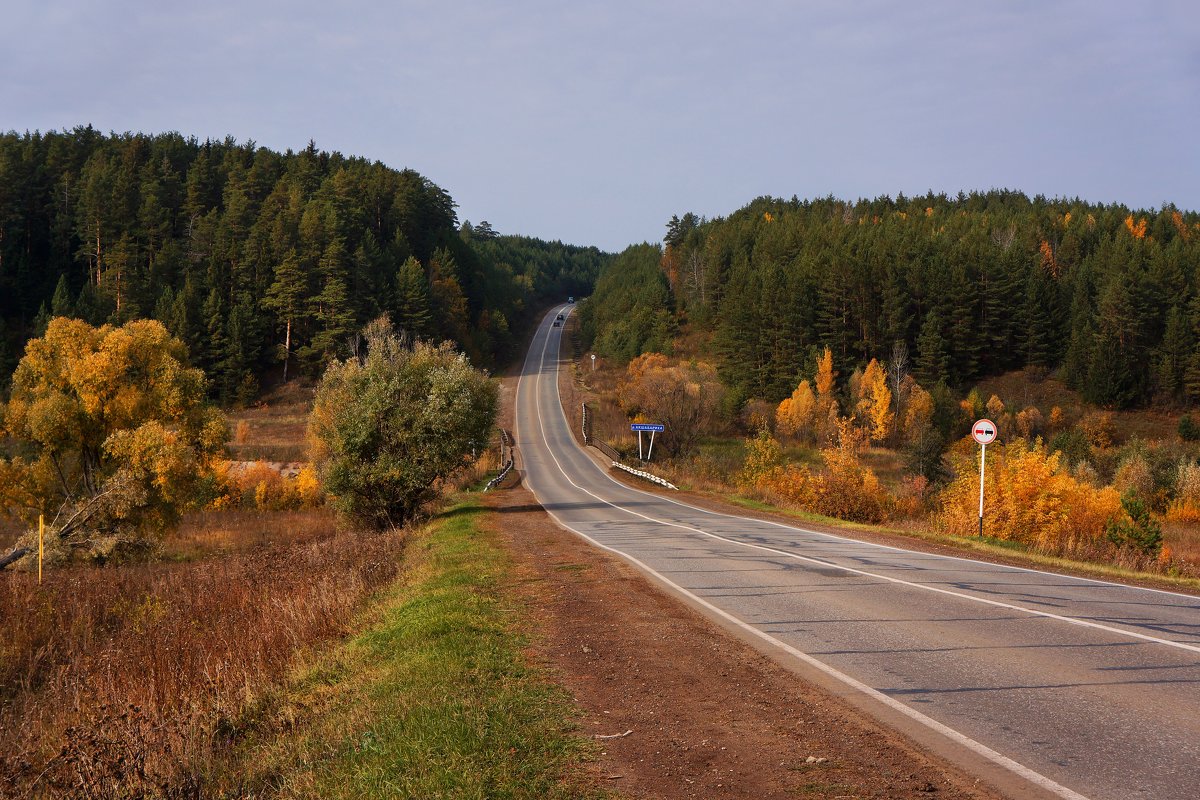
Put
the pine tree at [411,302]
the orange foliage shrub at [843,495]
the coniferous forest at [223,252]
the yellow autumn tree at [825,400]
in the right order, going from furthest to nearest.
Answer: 1. the pine tree at [411,302]
2. the coniferous forest at [223,252]
3. the yellow autumn tree at [825,400]
4. the orange foliage shrub at [843,495]

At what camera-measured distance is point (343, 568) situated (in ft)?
60.3

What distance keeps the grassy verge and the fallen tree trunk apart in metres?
16.9

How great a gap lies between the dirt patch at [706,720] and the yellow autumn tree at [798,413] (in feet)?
213

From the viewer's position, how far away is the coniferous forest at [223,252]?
267 feet

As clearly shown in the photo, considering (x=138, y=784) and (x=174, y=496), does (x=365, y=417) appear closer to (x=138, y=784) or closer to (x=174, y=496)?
(x=174, y=496)

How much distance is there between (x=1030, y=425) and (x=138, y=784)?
77490 millimetres

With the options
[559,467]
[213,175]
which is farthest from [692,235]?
[559,467]

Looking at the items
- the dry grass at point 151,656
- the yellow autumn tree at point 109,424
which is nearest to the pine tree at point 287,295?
the yellow autumn tree at point 109,424

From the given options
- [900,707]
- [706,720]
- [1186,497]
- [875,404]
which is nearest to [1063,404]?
[875,404]

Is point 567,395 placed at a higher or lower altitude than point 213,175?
lower

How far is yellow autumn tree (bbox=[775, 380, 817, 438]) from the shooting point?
246ft

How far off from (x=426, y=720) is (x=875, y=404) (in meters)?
71.8

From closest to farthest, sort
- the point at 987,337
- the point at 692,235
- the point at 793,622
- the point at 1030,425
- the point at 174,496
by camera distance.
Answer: the point at 793,622
the point at 174,496
the point at 1030,425
the point at 987,337
the point at 692,235

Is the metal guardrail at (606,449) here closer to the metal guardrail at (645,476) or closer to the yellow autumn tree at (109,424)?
the metal guardrail at (645,476)
